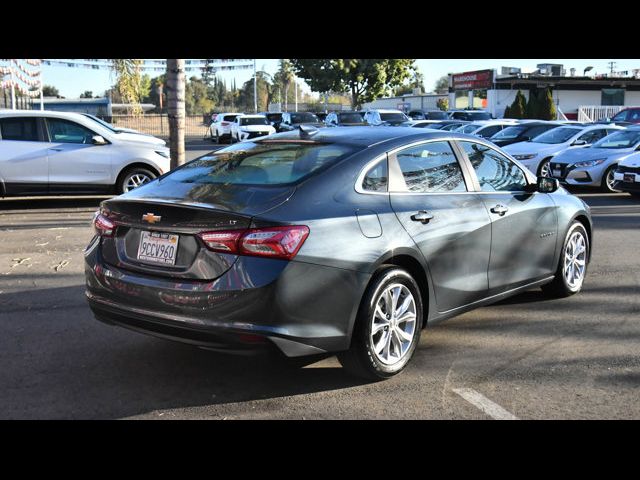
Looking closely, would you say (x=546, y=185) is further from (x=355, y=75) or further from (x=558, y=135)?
A: (x=355, y=75)

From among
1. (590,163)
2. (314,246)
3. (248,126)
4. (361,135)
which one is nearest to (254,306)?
(314,246)

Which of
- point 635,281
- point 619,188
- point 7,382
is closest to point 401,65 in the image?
point 619,188

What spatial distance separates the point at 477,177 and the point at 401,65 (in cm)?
5287

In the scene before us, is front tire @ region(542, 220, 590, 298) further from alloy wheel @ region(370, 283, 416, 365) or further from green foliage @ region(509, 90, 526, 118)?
green foliage @ region(509, 90, 526, 118)

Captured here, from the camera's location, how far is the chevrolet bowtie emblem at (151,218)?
14.2 ft

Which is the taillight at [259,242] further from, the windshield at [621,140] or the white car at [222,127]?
the white car at [222,127]

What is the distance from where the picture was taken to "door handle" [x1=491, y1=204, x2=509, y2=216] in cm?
560

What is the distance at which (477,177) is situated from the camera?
5.67 metres

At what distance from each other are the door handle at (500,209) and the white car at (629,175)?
9302 mm

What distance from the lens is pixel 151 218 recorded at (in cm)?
436

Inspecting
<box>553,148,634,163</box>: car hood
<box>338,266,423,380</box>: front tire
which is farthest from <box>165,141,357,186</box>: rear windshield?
<box>553,148,634,163</box>: car hood

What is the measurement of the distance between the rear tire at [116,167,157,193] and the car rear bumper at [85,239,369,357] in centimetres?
866
